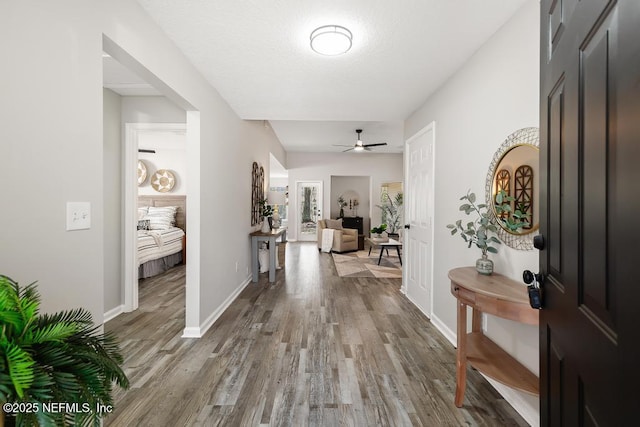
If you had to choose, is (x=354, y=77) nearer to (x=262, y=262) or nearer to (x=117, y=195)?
(x=117, y=195)

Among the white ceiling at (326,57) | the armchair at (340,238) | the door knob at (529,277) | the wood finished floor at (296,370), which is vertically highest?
the white ceiling at (326,57)

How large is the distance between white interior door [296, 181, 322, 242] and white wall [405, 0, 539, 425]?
5.94m

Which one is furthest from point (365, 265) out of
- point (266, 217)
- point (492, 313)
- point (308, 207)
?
point (492, 313)

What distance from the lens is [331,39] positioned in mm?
2012

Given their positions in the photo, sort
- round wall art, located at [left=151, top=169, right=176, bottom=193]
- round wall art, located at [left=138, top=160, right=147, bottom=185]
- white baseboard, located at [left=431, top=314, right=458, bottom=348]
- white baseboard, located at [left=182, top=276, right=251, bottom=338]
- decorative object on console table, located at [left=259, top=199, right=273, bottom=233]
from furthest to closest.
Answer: round wall art, located at [left=151, top=169, right=176, bottom=193] < round wall art, located at [left=138, top=160, right=147, bottom=185] < decorative object on console table, located at [left=259, top=199, right=273, bottom=233] < white baseboard, located at [left=182, top=276, right=251, bottom=338] < white baseboard, located at [left=431, top=314, right=458, bottom=348]

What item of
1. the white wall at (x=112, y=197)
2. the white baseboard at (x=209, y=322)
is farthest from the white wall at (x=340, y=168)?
the white wall at (x=112, y=197)

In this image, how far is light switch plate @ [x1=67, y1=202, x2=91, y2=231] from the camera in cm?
127

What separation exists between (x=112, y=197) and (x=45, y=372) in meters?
3.08

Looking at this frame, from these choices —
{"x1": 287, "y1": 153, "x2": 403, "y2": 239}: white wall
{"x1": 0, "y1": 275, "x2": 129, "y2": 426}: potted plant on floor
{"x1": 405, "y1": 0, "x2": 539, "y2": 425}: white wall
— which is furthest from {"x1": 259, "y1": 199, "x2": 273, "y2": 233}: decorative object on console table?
{"x1": 0, "y1": 275, "x2": 129, "y2": 426}: potted plant on floor

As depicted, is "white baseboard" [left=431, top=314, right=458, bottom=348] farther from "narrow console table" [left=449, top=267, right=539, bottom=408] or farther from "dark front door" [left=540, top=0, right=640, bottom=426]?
"dark front door" [left=540, top=0, right=640, bottom=426]

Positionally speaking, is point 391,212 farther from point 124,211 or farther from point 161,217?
point 124,211

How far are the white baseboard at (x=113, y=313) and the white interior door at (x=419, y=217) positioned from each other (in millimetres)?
3429

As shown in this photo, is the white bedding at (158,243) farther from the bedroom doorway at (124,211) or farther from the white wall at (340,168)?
the white wall at (340,168)

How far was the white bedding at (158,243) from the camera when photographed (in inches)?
177
